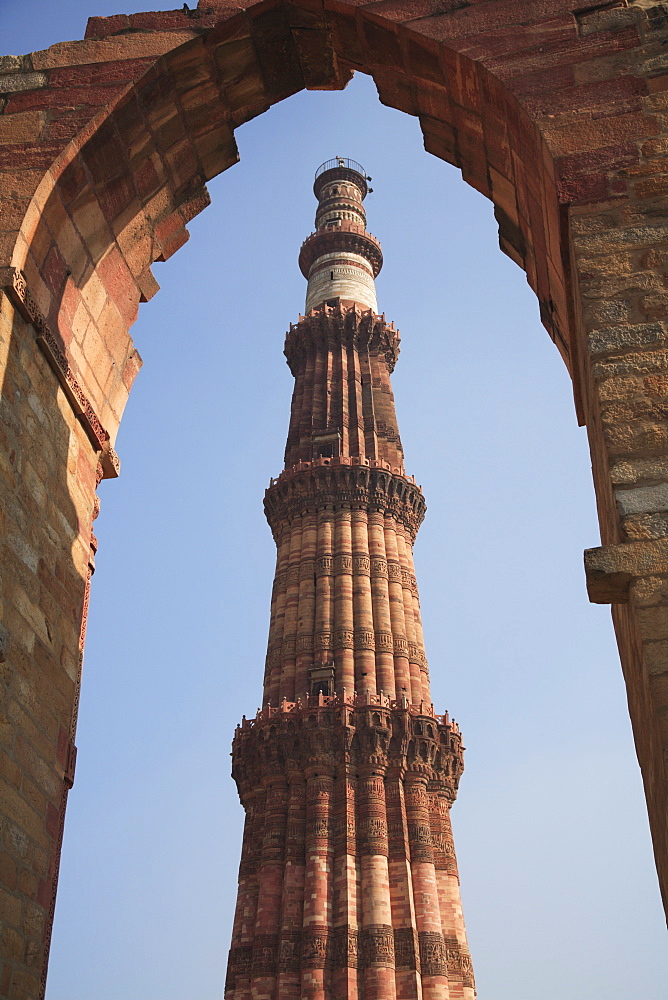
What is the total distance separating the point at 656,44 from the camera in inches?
166

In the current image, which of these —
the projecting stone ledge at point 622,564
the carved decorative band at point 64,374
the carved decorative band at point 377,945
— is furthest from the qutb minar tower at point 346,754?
the projecting stone ledge at point 622,564

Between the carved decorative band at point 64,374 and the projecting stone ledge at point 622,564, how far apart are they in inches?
101

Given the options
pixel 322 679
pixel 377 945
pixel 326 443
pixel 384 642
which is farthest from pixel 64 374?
pixel 326 443

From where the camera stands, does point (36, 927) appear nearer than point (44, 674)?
Yes

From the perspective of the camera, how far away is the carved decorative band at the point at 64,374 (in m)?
4.16

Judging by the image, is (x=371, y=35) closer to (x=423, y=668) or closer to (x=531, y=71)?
(x=531, y=71)

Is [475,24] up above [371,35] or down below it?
below

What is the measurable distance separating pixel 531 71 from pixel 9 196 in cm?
236

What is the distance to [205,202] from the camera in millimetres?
5867

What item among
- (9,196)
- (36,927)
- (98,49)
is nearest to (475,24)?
(98,49)

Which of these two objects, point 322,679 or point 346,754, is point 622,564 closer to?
point 346,754

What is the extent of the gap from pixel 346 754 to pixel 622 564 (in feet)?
53.6

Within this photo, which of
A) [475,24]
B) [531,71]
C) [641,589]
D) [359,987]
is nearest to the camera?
[641,589]

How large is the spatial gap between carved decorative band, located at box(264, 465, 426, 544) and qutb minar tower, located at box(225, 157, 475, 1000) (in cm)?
5
